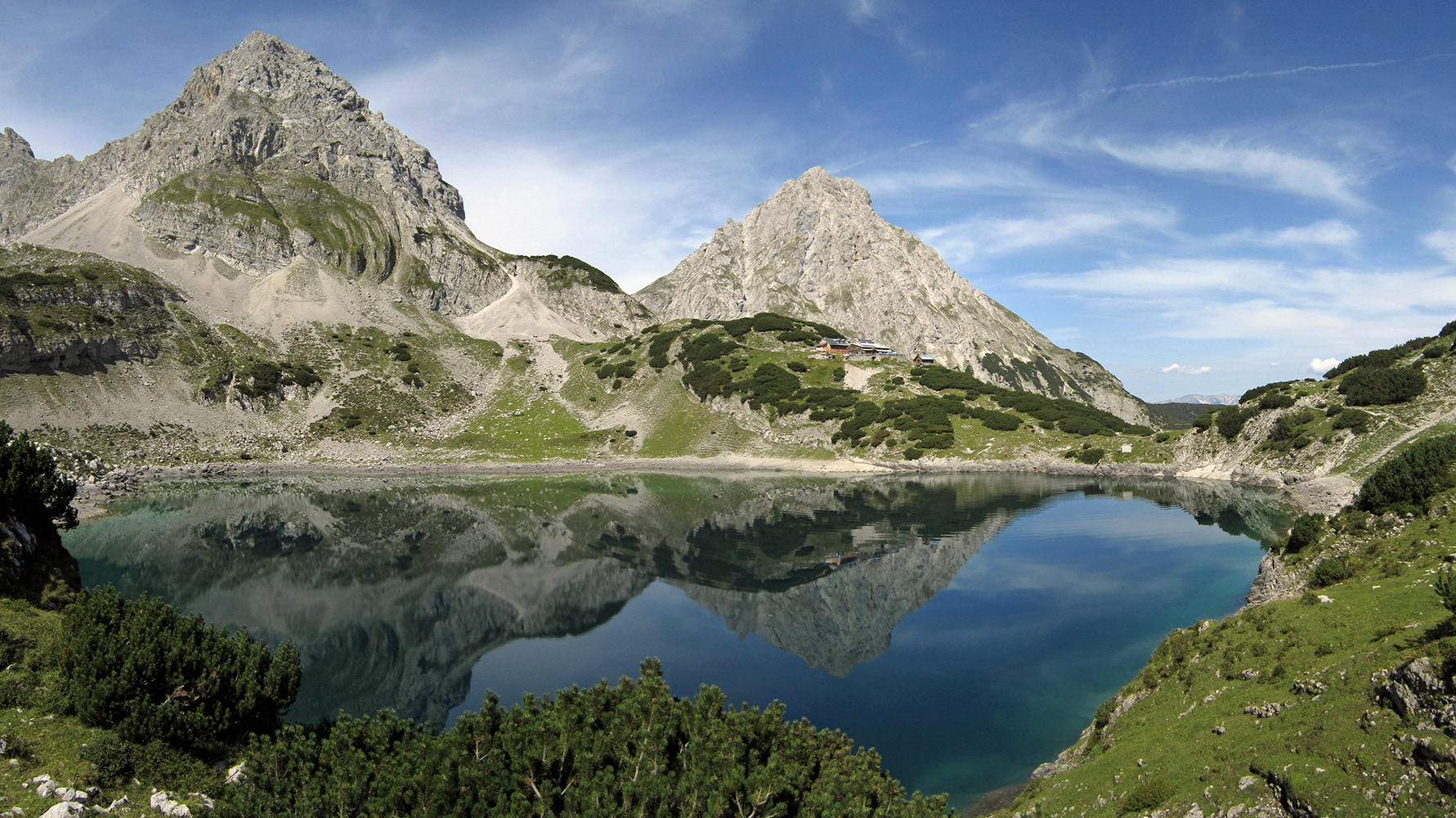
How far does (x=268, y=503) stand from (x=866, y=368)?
10951cm

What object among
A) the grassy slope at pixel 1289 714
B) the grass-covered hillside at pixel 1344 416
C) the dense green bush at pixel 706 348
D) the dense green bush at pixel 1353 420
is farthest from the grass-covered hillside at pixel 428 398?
the grassy slope at pixel 1289 714

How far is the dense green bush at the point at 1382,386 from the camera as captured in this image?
80.5 m

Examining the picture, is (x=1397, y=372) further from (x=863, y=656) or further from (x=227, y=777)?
(x=227, y=777)

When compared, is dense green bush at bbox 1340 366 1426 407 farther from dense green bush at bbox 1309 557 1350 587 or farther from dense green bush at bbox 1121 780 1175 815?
dense green bush at bbox 1121 780 1175 815

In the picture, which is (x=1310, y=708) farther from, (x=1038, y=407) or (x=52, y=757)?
(x=1038, y=407)

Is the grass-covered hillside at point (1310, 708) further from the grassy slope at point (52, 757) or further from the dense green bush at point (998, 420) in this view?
the dense green bush at point (998, 420)

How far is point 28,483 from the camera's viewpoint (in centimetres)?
2762

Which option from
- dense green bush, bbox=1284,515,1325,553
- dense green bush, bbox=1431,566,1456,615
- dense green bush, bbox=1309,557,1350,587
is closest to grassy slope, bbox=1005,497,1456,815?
dense green bush, bbox=1309,557,1350,587

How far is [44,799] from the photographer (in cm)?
1258

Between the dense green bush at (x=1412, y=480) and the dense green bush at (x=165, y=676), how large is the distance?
136ft

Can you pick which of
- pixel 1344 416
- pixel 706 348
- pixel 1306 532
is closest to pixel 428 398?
pixel 706 348

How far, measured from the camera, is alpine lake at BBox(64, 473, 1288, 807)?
1169 inches

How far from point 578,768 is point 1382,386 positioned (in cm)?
11066

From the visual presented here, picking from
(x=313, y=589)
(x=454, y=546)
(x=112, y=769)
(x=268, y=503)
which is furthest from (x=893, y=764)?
(x=268, y=503)
